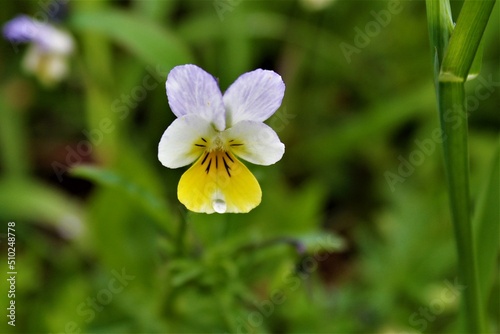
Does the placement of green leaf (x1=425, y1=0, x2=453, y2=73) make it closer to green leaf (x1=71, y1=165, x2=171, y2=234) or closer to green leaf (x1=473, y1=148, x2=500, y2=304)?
green leaf (x1=473, y1=148, x2=500, y2=304)

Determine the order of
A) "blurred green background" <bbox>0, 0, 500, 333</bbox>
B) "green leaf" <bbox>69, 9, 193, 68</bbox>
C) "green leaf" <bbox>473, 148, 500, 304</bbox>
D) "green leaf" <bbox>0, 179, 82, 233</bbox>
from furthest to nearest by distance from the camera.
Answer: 1. "green leaf" <bbox>0, 179, 82, 233</bbox>
2. "green leaf" <bbox>69, 9, 193, 68</bbox>
3. "blurred green background" <bbox>0, 0, 500, 333</bbox>
4. "green leaf" <bbox>473, 148, 500, 304</bbox>

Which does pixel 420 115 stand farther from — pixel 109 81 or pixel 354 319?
pixel 109 81

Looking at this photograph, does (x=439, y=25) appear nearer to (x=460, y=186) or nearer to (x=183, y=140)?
(x=460, y=186)

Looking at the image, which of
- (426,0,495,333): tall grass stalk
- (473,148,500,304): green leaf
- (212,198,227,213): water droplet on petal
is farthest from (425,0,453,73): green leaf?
(212,198,227,213): water droplet on petal

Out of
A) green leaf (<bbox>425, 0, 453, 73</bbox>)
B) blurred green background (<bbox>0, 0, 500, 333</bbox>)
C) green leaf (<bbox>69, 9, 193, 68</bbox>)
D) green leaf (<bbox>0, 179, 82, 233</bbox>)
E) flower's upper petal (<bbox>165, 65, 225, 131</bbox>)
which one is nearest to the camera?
flower's upper petal (<bbox>165, 65, 225, 131</bbox>)

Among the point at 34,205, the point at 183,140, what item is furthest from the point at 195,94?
the point at 34,205
